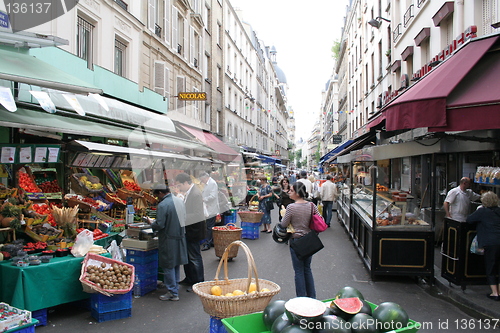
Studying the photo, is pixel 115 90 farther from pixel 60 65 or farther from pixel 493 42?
pixel 493 42

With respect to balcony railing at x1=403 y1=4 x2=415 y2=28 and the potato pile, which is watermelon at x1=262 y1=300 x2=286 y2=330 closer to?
the potato pile

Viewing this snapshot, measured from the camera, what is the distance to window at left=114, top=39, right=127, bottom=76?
41.3 feet

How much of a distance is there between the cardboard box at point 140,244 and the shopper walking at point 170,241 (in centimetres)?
25

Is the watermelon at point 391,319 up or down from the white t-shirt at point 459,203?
down

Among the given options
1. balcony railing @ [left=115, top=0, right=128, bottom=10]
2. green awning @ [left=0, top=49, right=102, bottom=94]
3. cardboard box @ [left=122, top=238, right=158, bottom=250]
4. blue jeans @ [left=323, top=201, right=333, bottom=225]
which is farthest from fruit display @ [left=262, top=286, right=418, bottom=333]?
balcony railing @ [left=115, top=0, right=128, bottom=10]

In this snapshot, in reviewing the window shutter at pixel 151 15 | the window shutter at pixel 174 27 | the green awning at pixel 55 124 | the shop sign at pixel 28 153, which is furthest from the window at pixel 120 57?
the shop sign at pixel 28 153

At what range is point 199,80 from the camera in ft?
70.5

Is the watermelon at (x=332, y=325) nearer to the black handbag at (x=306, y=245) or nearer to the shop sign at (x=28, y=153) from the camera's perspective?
the black handbag at (x=306, y=245)

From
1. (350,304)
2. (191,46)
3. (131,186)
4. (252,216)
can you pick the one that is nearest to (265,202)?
(252,216)

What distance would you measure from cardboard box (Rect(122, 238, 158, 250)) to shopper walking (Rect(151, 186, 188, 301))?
0.25 m

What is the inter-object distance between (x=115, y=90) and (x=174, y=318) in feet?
28.8

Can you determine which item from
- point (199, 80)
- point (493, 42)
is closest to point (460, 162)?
point (493, 42)

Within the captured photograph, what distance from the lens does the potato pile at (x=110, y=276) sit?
4.88 meters

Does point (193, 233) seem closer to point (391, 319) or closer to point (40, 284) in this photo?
point (40, 284)
